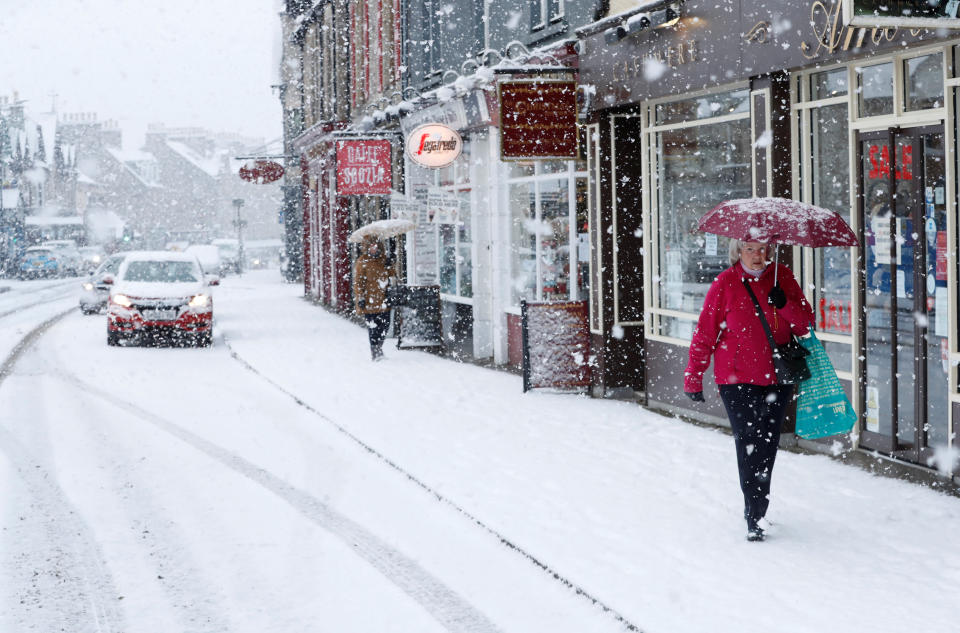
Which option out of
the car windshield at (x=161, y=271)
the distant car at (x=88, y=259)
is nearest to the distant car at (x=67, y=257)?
the distant car at (x=88, y=259)

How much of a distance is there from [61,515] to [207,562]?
1.60 metres

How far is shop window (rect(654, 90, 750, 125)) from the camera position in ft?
35.6

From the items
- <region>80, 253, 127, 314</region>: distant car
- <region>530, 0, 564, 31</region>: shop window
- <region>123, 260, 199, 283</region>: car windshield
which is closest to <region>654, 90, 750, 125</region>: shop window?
<region>530, 0, 564, 31</region>: shop window

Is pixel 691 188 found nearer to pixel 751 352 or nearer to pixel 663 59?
pixel 663 59

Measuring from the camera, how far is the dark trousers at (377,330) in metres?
17.3

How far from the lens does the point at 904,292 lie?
28.8ft

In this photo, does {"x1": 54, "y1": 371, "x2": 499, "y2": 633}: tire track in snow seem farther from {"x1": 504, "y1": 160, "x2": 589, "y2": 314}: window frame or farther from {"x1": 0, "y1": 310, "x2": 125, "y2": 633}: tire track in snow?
{"x1": 504, "y1": 160, "x2": 589, "y2": 314}: window frame

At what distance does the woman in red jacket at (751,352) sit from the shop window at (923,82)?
7.76 feet

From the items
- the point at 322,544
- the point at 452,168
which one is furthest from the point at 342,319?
the point at 322,544

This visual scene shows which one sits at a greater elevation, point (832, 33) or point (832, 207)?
point (832, 33)

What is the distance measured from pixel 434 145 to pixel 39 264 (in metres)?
43.2

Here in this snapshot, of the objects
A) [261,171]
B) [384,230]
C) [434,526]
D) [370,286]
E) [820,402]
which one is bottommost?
[434,526]

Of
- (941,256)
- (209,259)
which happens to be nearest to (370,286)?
(941,256)

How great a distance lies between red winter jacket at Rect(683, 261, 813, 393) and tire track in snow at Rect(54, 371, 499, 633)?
178cm
